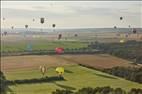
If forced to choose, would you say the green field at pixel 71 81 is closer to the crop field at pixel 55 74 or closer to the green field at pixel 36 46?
the crop field at pixel 55 74

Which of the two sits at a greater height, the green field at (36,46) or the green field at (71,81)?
the green field at (36,46)

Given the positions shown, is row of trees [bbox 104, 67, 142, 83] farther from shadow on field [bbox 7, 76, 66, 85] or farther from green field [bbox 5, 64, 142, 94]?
shadow on field [bbox 7, 76, 66, 85]

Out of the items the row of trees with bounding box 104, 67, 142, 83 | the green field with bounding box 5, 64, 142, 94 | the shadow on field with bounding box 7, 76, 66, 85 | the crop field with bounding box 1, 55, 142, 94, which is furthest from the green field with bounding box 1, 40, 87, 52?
the shadow on field with bounding box 7, 76, 66, 85

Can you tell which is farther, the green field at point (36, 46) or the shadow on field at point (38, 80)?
the green field at point (36, 46)

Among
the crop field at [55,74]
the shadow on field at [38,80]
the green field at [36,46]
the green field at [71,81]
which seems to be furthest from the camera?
the green field at [36,46]

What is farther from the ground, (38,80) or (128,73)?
(128,73)

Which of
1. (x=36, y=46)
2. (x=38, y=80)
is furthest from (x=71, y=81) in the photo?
(x=36, y=46)

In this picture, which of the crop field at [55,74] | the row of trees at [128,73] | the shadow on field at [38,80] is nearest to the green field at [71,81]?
the crop field at [55,74]

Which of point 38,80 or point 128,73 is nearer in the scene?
point 38,80

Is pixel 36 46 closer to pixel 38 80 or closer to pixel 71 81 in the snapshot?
pixel 71 81
